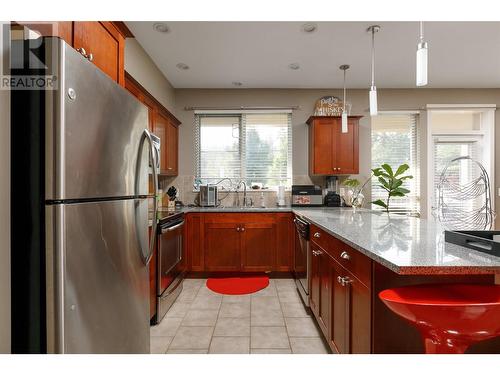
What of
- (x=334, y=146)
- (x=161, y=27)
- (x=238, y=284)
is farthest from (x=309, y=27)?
(x=238, y=284)

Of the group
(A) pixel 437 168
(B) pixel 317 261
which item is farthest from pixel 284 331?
(A) pixel 437 168

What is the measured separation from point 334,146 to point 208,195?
1.97m

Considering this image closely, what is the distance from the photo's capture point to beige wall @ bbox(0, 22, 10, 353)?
2.99 ft

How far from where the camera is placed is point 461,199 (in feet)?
14.4

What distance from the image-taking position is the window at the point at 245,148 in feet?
14.2

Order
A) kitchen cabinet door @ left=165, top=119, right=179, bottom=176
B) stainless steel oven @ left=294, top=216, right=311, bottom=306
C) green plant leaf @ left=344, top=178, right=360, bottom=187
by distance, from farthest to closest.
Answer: green plant leaf @ left=344, top=178, right=360, bottom=187
kitchen cabinet door @ left=165, top=119, right=179, bottom=176
stainless steel oven @ left=294, top=216, right=311, bottom=306

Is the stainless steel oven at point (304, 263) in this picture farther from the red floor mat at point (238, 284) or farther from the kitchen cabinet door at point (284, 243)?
the red floor mat at point (238, 284)

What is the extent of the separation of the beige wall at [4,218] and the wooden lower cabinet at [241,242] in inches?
102

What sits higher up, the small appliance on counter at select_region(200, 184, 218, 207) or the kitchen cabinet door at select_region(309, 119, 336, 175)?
the kitchen cabinet door at select_region(309, 119, 336, 175)

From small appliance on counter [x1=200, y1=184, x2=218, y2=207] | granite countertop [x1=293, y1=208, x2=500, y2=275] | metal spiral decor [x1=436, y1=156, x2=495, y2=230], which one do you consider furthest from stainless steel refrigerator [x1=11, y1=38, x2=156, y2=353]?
metal spiral decor [x1=436, y1=156, x2=495, y2=230]

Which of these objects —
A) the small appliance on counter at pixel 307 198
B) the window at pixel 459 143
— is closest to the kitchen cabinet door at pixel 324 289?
the small appliance on counter at pixel 307 198

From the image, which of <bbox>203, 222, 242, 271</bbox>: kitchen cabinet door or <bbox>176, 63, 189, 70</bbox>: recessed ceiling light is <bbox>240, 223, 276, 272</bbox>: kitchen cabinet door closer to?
<bbox>203, 222, 242, 271</bbox>: kitchen cabinet door

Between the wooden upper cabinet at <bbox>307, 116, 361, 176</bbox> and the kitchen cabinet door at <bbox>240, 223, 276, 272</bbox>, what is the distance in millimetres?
1203

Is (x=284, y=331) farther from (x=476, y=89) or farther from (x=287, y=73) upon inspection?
(x=476, y=89)
